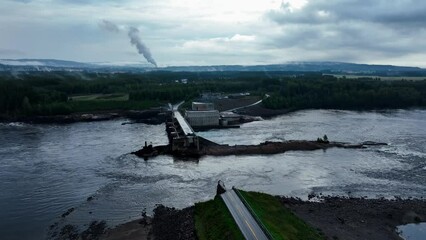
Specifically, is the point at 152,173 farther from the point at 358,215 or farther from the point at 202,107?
the point at 202,107

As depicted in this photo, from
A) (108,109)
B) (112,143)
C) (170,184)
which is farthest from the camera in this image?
(108,109)

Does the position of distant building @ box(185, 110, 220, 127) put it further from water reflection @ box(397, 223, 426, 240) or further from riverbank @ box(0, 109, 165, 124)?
water reflection @ box(397, 223, 426, 240)

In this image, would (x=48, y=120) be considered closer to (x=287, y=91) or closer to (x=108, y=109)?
(x=108, y=109)

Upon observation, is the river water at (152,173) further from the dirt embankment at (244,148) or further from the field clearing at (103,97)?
the field clearing at (103,97)

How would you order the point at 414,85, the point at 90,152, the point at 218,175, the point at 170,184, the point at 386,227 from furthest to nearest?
the point at 414,85
the point at 90,152
the point at 218,175
the point at 170,184
the point at 386,227

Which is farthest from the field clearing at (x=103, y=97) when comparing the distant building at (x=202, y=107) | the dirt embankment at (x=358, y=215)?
the dirt embankment at (x=358, y=215)

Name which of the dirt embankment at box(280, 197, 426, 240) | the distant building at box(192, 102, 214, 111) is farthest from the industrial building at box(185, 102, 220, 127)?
the dirt embankment at box(280, 197, 426, 240)

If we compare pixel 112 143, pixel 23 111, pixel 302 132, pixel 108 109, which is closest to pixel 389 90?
pixel 302 132

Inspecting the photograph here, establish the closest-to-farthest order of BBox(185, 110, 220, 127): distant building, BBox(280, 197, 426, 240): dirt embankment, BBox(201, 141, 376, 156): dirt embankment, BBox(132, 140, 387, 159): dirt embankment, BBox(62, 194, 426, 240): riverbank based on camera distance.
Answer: BBox(62, 194, 426, 240): riverbank < BBox(280, 197, 426, 240): dirt embankment < BBox(132, 140, 387, 159): dirt embankment < BBox(201, 141, 376, 156): dirt embankment < BBox(185, 110, 220, 127): distant building
